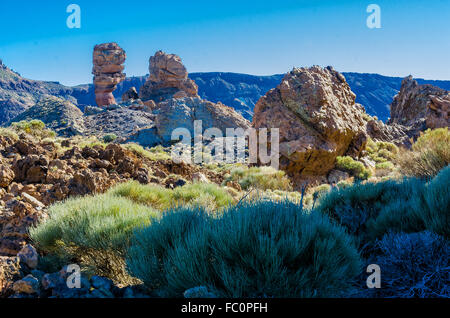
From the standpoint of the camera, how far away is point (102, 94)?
6956cm

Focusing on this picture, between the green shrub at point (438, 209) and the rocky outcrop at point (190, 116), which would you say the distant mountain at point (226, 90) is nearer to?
the rocky outcrop at point (190, 116)

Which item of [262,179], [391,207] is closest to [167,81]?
[262,179]

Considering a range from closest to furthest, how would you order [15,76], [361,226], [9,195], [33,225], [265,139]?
1. [33,225]
2. [361,226]
3. [9,195]
4. [265,139]
5. [15,76]

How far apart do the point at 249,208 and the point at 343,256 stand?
2.70 ft

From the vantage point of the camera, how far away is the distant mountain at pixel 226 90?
123 m

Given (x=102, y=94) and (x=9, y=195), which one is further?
(x=102, y=94)

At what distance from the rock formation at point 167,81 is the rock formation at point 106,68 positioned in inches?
289

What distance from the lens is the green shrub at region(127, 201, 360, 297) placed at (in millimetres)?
2111

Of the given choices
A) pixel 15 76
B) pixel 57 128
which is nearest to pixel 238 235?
pixel 57 128

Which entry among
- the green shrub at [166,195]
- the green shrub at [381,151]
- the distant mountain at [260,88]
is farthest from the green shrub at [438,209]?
the distant mountain at [260,88]

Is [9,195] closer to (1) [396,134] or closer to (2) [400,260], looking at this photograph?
(2) [400,260]

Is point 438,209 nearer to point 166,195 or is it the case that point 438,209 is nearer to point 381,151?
point 166,195

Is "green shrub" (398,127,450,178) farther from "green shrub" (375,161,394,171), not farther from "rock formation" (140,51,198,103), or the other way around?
"rock formation" (140,51,198,103)

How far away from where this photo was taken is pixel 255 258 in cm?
222
